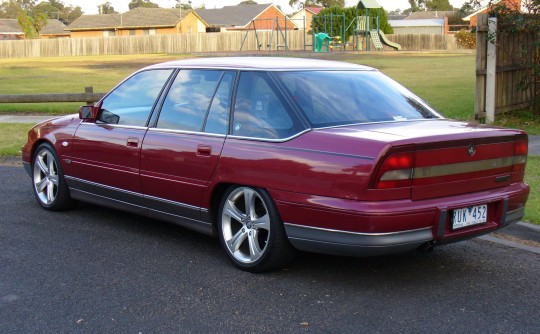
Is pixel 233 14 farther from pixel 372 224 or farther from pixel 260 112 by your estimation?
pixel 372 224

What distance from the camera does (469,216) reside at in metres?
4.98

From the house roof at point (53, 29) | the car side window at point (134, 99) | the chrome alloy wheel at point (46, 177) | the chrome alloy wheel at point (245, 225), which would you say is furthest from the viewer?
the house roof at point (53, 29)

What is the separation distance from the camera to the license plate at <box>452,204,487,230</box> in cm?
490

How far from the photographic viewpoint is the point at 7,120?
609 inches

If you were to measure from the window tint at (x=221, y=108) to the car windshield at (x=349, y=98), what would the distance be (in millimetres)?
452

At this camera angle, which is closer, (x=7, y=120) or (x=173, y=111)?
(x=173, y=111)

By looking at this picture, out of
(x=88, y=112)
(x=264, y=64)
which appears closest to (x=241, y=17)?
(x=88, y=112)

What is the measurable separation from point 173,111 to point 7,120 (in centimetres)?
1048

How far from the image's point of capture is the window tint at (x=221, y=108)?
5.69m

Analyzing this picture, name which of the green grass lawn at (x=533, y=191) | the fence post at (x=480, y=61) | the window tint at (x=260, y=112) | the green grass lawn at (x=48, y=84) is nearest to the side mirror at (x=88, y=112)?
the window tint at (x=260, y=112)

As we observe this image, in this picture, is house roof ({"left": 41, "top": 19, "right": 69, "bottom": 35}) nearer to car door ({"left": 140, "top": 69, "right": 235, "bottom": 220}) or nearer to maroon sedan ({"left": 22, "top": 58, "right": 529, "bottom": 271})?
maroon sedan ({"left": 22, "top": 58, "right": 529, "bottom": 271})

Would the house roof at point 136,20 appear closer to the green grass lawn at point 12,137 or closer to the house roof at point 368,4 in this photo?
the house roof at point 368,4

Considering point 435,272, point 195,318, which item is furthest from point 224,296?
point 435,272

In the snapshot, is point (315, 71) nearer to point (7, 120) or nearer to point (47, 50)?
point (7, 120)
